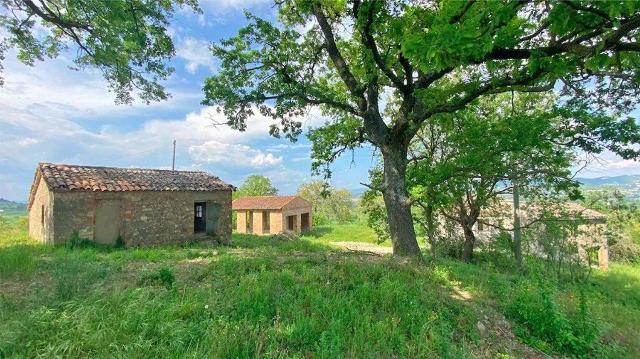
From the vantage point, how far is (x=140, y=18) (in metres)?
9.48

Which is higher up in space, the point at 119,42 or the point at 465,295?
the point at 119,42

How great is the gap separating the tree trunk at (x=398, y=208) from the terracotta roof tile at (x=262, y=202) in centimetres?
2024

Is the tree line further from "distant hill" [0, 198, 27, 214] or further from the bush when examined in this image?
"distant hill" [0, 198, 27, 214]

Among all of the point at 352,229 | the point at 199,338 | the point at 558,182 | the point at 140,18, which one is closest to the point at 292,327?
the point at 199,338

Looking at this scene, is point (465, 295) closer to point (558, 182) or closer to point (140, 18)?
point (558, 182)

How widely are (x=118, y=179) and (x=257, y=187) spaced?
2922 cm

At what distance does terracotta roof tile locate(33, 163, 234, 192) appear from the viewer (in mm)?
14102

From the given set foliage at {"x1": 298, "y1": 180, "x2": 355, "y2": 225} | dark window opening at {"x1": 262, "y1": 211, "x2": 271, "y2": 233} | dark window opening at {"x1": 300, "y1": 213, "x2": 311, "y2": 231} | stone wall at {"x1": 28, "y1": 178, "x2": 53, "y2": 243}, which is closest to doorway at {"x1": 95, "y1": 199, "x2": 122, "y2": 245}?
stone wall at {"x1": 28, "y1": 178, "x2": 53, "y2": 243}

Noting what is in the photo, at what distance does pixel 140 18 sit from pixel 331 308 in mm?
9470

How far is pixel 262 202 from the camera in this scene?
30469 millimetres

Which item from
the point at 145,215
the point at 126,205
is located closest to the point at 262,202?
the point at 145,215

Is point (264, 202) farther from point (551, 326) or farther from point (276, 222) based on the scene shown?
point (551, 326)

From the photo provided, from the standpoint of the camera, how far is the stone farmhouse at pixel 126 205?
13.8m

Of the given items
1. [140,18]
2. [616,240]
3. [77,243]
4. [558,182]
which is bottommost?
[616,240]
